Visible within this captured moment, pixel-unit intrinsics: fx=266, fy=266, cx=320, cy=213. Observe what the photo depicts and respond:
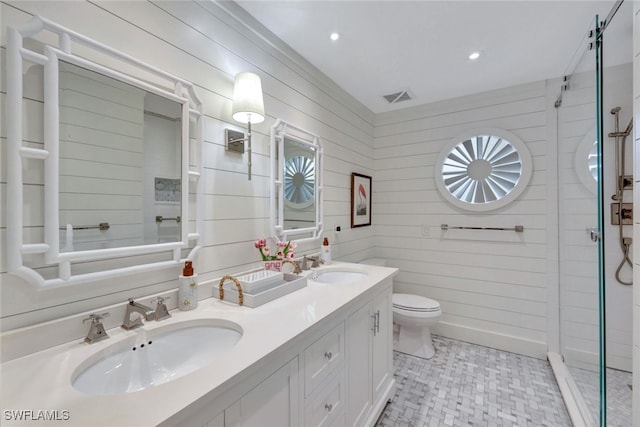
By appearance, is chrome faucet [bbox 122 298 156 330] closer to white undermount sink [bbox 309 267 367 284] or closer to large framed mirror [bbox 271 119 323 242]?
large framed mirror [bbox 271 119 323 242]

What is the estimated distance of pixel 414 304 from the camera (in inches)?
93.8

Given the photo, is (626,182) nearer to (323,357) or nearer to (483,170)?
(483,170)

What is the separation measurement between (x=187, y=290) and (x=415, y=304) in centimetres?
195

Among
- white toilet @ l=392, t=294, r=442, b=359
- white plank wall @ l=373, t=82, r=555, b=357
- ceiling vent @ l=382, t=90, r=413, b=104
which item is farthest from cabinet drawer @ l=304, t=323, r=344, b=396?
ceiling vent @ l=382, t=90, r=413, b=104

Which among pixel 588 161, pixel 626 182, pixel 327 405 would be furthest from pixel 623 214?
pixel 327 405

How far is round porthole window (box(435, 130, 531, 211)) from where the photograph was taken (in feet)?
8.00

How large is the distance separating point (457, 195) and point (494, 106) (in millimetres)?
898

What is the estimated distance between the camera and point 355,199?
107 inches

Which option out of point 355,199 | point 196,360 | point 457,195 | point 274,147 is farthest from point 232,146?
point 457,195

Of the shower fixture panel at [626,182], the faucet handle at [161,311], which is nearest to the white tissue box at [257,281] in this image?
the faucet handle at [161,311]

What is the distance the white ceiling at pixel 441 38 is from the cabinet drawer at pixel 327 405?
190 centimetres

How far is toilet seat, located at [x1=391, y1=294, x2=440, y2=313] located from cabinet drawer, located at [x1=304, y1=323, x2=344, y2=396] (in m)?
1.11

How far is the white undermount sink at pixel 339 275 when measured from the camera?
188 centimetres

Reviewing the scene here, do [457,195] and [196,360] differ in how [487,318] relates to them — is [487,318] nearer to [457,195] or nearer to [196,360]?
[457,195]
